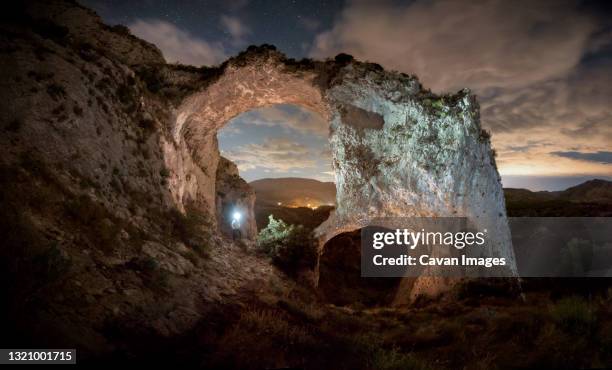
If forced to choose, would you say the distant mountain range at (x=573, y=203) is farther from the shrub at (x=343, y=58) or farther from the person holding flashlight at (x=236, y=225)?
the person holding flashlight at (x=236, y=225)

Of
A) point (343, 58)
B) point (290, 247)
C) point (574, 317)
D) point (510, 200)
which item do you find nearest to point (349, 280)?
point (290, 247)

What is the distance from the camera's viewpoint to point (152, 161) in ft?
39.6

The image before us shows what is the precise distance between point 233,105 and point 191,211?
281 inches

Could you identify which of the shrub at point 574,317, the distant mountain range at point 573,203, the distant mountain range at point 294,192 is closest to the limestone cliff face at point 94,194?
the shrub at point 574,317

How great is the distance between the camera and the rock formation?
17.4 feet

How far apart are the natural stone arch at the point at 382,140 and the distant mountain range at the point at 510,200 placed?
25.7 meters

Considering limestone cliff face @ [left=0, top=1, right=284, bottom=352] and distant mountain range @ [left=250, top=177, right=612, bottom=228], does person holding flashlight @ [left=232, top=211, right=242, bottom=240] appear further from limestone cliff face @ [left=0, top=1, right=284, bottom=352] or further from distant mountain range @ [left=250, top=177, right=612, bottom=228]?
distant mountain range @ [left=250, top=177, right=612, bottom=228]

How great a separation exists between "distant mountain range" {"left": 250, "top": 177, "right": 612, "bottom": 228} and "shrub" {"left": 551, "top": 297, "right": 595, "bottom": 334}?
3281cm

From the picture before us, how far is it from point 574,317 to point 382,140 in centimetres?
1093

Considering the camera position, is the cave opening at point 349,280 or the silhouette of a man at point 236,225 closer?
the cave opening at point 349,280

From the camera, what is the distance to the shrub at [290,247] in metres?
16.3

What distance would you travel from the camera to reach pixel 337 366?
5305 mm

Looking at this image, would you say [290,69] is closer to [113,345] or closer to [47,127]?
[47,127]

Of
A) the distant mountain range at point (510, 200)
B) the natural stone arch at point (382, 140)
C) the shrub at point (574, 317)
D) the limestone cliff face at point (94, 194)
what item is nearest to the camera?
the limestone cliff face at point (94, 194)
